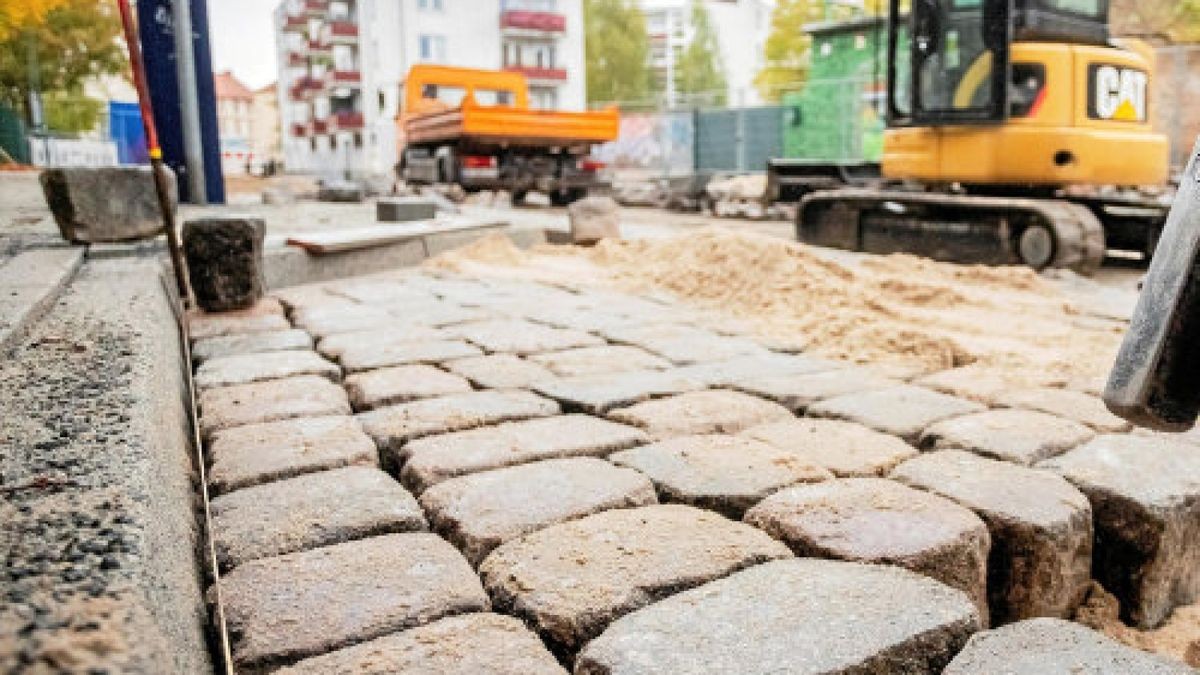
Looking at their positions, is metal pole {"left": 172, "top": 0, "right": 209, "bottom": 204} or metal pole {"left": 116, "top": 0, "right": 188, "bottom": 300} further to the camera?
metal pole {"left": 172, "top": 0, "right": 209, "bottom": 204}

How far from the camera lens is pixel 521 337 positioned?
129 inches

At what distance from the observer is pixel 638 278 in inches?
190

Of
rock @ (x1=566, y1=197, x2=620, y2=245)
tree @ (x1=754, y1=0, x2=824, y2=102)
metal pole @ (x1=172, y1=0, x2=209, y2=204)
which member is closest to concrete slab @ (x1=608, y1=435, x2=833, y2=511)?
rock @ (x1=566, y1=197, x2=620, y2=245)

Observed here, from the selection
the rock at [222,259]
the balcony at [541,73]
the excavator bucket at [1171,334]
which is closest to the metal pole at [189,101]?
the rock at [222,259]

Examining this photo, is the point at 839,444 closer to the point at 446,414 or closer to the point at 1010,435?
the point at 1010,435

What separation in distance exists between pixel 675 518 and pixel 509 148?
12667mm

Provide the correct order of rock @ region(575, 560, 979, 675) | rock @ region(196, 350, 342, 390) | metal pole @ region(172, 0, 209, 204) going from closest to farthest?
rock @ region(575, 560, 979, 675)
rock @ region(196, 350, 342, 390)
metal pole @ region(172, 0, 209, 204)

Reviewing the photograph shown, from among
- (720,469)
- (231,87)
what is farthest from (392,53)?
(231,87)

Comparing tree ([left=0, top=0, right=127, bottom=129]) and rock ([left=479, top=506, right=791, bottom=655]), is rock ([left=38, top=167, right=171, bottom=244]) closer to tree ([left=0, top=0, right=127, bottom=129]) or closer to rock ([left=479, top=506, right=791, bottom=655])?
tree ([left=0, top=0, right=127, bottom=129])

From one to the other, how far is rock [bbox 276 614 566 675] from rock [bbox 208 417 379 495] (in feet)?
2.26

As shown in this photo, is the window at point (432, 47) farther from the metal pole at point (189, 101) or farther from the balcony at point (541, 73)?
the metal pole at point (189, 101)

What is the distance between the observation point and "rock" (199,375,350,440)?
2166 mm

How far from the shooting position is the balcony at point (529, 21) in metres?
42.2

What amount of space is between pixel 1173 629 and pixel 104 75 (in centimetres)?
1361
